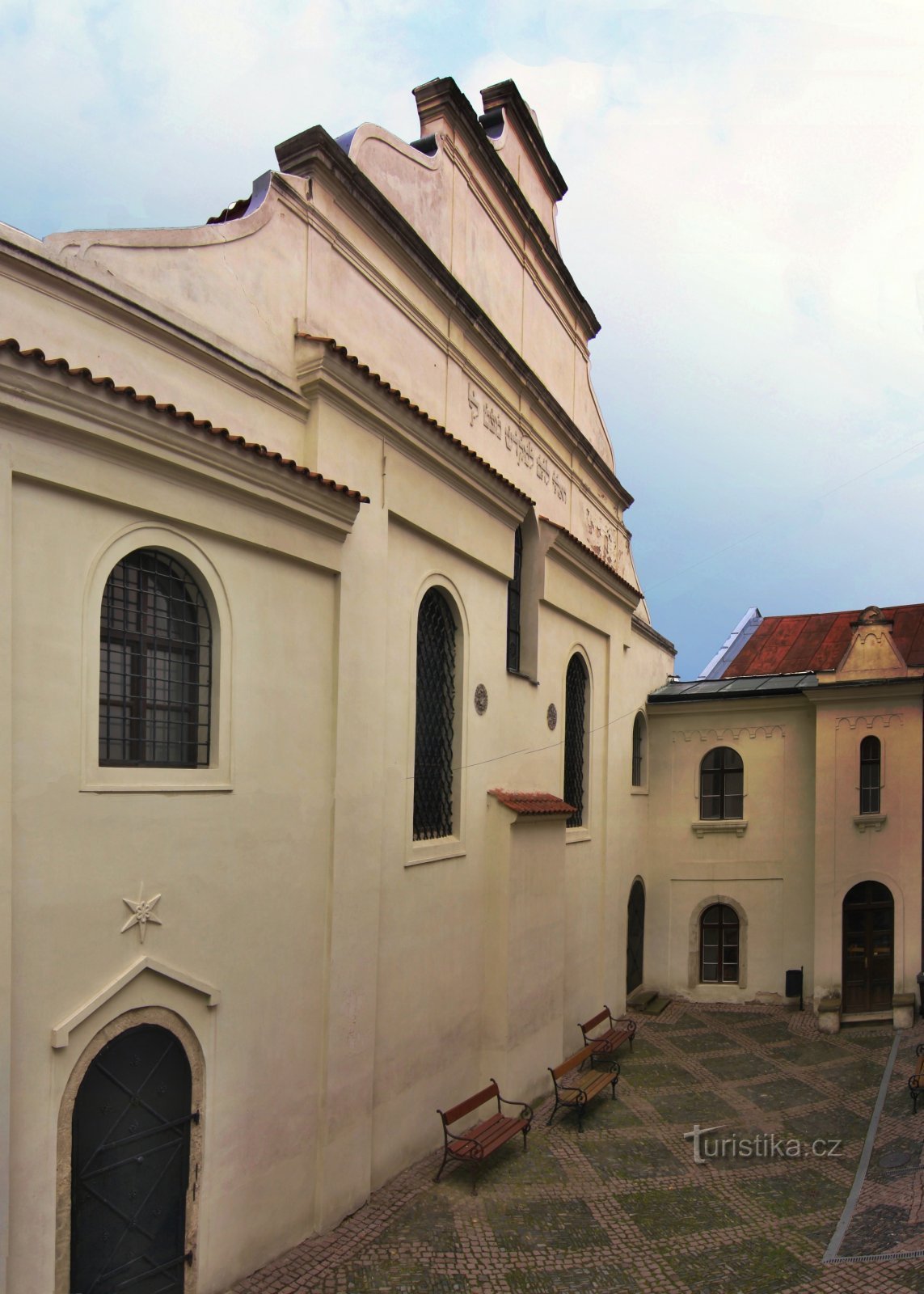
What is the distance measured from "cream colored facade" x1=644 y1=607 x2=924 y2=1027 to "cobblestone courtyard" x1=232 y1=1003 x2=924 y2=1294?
4002 millimetres

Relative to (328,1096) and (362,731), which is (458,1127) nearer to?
(328,1096)

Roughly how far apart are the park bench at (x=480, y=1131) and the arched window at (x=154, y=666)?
4908 millimetres

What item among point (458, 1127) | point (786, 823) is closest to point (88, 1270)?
point (458, 1127)

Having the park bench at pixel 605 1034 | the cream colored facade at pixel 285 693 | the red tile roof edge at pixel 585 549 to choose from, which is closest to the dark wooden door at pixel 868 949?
the park bench at pixel 605 1034

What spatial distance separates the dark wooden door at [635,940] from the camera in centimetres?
1680

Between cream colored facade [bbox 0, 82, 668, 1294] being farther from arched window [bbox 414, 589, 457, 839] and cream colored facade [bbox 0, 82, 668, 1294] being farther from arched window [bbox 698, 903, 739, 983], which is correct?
arched window [bbox 698, 903, 739, 983]

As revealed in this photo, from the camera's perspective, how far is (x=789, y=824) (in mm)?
17219

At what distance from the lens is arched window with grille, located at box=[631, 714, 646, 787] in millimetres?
17984

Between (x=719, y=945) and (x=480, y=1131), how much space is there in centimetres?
975

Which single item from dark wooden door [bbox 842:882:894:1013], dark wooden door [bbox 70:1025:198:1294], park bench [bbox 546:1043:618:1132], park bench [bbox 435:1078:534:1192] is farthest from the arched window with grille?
dark wooden door [bbox 70:1025:198:1294]

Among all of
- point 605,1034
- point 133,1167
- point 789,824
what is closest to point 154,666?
point 133,1167

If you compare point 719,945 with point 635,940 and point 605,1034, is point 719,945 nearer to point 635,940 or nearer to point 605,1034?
point 635,940

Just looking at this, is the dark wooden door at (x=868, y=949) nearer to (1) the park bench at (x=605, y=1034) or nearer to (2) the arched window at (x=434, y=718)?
(1) the park bench at (x=605, y=1034)

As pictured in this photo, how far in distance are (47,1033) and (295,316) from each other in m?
6.16
